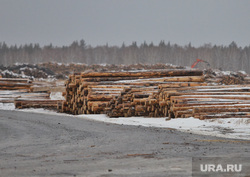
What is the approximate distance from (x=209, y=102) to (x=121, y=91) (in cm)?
595

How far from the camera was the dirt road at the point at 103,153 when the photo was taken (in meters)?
5.21

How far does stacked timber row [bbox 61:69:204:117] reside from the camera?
1723 cm

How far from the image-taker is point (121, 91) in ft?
64.2

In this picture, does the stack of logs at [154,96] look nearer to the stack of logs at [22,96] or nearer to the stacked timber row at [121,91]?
the stacked timber row at [121,91]

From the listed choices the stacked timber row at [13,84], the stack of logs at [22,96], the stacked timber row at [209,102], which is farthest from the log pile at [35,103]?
the stacked timber row at [209,102]

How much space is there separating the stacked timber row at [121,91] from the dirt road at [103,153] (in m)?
7.41

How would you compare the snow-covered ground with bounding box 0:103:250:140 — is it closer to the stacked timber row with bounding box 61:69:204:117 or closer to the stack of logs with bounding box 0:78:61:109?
the stacked timber row with bounding box 61:69:204:117

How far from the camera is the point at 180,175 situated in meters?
4.83

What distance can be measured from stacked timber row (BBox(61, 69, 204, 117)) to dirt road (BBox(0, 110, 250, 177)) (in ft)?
24.3

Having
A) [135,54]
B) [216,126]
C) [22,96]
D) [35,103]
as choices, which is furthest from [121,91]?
[135,54]

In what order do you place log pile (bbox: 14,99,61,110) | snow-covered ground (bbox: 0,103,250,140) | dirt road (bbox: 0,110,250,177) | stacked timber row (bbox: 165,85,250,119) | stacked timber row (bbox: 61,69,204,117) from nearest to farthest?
dirt road (bbox: 0,110,250,177), snow-covered ground (bbox: 0,103,250,140), stacked timber row (bbox: 165,85,250,119), stacked timber row (bbox: 61,69,204,117), log pile (bbox: 14,99,61,110)

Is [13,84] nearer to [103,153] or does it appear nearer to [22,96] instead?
[22,96]

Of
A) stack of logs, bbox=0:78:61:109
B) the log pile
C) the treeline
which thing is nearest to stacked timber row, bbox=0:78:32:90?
stack of logs, bbox=0:78:61:109

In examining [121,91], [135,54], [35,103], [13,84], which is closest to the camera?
[121,91]
